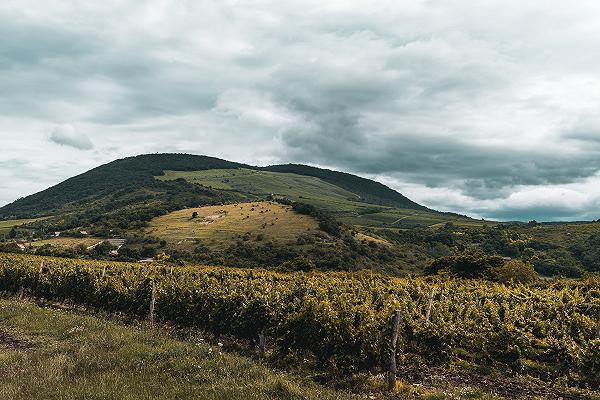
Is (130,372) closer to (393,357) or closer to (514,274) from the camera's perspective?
(393,357)

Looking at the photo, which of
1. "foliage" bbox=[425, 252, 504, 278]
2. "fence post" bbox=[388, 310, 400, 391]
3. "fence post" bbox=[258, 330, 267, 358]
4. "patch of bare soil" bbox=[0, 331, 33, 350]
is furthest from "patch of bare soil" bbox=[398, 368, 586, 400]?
"foliage" bbox=[425, 252, 504, 278]

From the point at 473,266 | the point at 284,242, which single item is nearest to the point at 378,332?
the point at 473,266

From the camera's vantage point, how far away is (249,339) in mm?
18562

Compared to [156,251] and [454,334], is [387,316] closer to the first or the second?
[454,334]

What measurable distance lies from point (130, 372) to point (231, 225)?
12635cm

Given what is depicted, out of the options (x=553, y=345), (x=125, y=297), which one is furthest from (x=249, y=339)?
(x=553, y=345)

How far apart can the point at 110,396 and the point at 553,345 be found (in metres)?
15.3

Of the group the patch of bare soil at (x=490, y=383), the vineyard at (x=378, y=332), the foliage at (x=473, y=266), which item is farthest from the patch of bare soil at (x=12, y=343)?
the foliage at (x=473, y=266)

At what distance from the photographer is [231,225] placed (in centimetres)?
13750

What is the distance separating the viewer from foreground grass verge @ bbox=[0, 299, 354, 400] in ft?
35.7

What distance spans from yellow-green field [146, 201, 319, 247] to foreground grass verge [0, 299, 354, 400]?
10481 centimetres

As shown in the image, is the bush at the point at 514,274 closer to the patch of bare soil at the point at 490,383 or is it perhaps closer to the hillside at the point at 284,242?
the hillside at the point at 284,242

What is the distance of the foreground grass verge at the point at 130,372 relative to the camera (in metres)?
10.9

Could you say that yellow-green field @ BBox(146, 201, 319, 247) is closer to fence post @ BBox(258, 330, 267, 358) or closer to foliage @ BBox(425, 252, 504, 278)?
foliage @ BBox(425, 252, 504, 278)
